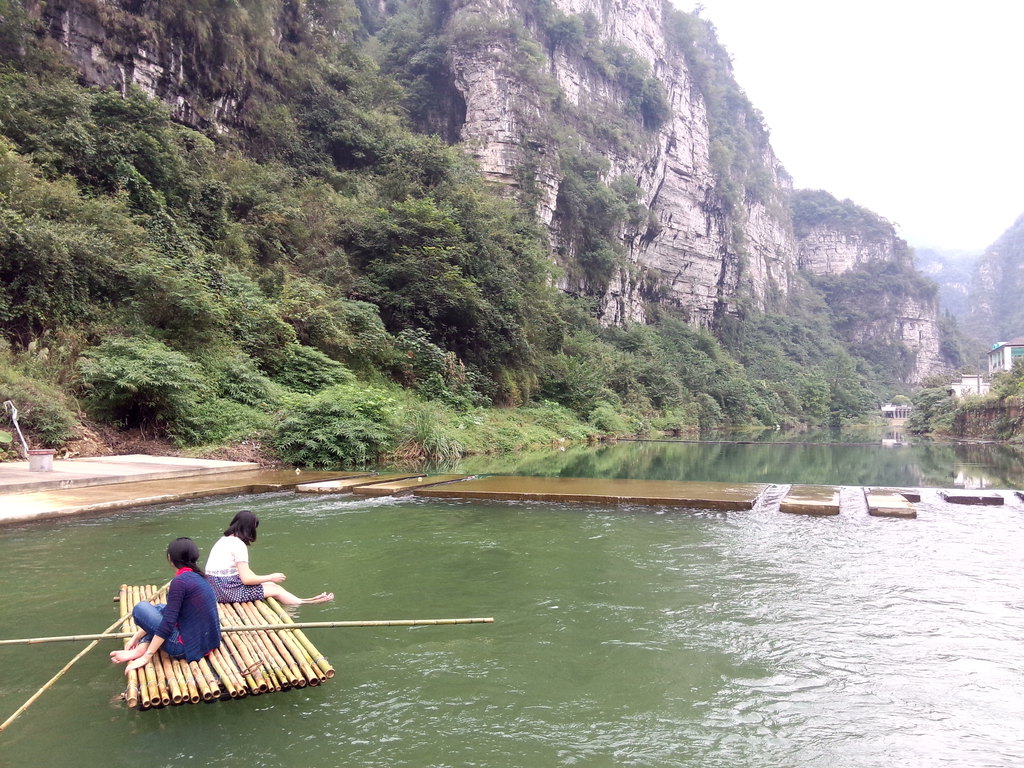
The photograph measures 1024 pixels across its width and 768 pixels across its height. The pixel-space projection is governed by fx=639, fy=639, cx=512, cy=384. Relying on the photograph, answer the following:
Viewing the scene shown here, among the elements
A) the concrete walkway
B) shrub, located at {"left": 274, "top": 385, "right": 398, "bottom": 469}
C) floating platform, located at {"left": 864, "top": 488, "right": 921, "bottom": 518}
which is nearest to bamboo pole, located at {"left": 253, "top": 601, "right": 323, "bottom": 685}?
the concrete walkway

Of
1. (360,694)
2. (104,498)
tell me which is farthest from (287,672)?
(104,498)

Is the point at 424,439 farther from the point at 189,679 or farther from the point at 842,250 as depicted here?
the point at 842,250

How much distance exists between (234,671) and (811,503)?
7.54m

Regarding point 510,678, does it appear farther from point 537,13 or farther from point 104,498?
point 537,13

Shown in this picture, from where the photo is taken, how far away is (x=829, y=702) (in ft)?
10.8

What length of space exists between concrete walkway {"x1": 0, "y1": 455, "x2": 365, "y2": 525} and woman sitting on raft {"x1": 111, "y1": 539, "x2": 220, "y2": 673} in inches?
181

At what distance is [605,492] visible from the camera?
955 centimetres

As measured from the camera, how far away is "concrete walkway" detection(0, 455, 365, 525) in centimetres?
730

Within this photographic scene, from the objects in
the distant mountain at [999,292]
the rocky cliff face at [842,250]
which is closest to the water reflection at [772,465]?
the rocky cliff face at [842,250]

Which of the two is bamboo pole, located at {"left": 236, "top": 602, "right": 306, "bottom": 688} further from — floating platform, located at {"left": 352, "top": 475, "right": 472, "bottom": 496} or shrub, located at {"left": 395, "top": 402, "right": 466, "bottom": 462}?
shrub, located at {"left": 395, "top": 402, "right": 466, "bottom": 462}

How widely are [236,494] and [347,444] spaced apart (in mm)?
3783

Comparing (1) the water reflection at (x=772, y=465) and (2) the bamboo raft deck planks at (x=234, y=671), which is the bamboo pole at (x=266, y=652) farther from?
(1) the water reflection at (x=772, y=465)

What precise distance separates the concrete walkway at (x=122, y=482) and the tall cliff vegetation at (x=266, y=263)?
1.27 metres

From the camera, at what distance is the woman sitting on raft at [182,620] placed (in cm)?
322
